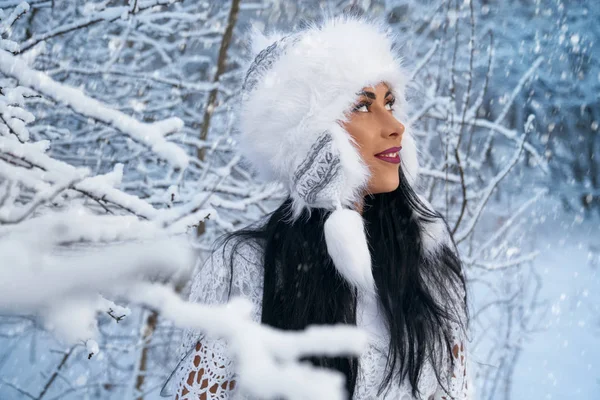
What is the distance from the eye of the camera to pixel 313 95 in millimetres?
1591

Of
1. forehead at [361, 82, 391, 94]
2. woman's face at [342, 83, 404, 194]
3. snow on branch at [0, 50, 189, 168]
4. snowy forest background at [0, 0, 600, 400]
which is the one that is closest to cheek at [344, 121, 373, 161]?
woman's face at [342, 83, 404, 194]

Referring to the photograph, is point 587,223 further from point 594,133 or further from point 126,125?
point 126,125

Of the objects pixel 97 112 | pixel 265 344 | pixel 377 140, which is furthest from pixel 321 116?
pixel 265 344

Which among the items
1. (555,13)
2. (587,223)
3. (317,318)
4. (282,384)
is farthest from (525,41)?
(282,384)

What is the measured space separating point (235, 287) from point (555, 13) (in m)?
5.02

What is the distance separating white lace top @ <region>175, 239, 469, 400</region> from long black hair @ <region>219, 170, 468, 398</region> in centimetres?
3

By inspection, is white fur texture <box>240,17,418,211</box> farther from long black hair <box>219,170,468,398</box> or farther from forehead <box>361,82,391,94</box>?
long black hair <box>219,170,468,398</box>

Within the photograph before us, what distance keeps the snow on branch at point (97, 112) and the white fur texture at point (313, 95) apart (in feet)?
3.02

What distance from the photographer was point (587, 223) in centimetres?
714

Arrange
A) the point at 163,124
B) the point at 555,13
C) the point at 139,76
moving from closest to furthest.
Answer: the point at 163,124 < the point at 139,76 < the point at 555,13

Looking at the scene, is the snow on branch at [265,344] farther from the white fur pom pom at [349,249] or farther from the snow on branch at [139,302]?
the white fur pom pom at [349,249]

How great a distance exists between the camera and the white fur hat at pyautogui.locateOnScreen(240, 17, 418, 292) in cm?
143

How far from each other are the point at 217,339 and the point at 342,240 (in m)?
0.45

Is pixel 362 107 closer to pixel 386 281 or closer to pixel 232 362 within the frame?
pixel 386 281
